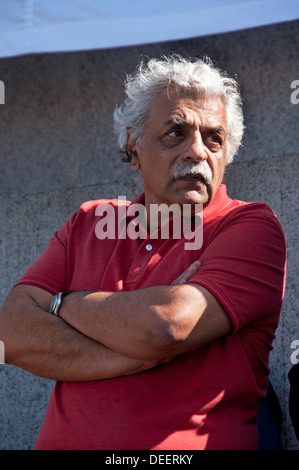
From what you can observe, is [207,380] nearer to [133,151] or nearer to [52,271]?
[52,271]

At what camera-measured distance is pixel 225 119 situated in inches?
115

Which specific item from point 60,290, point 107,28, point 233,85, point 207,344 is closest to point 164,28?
point 107,28

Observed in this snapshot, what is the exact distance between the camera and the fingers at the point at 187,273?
2348mm

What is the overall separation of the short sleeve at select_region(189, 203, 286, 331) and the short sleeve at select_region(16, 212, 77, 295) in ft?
2.02

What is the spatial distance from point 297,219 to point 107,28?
1310 mm

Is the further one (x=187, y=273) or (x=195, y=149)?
(x=195, y=149)

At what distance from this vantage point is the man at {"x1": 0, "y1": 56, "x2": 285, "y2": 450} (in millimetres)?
2225

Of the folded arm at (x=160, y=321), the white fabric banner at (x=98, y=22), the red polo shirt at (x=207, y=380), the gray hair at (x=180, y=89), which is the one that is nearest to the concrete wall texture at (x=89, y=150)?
the gray hair at (x=180, y=89)

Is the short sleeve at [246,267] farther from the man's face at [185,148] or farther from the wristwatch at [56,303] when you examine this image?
the wristwatch at [56,303]

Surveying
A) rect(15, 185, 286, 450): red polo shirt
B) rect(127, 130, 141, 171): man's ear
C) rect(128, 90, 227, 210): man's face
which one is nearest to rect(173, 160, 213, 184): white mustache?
rect(128, 90, 227, 210): man's face

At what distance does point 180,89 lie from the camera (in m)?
2.81

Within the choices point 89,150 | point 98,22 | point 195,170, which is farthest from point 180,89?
point 89,150

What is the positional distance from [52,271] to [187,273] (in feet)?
2.06

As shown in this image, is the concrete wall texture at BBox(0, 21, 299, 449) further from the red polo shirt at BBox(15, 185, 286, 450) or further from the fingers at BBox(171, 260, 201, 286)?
the fingers at BBox(171, 260, 201, 286)
